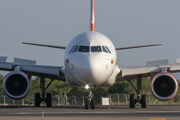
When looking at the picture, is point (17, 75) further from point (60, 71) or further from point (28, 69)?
point (60, 71)

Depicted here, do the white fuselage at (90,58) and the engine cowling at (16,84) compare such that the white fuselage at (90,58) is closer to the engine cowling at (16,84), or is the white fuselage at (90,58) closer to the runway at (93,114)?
the runway at (93,114)

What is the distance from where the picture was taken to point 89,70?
49.5 feet

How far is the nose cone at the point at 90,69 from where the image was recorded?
15116 millimetres

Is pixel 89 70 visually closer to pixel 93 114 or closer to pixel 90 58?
pixel 90 58

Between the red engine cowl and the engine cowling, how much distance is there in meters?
6.71

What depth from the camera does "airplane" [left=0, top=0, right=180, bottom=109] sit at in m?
15.6

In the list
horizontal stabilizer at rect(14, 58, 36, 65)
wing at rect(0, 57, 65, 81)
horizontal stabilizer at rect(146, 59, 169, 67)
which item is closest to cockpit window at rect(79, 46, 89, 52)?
wing at rect(0, 57, 65, 81)

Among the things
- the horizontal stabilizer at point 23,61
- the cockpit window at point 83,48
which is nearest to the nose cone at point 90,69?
the cockpit window at point 83,48

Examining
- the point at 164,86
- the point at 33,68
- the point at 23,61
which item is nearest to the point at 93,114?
the point at 164,86

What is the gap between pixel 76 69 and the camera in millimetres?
15844

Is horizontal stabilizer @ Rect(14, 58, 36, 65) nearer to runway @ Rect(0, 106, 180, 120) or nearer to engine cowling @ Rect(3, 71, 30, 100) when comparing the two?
engine cowling @ Rect(3, 71, 30, 100)

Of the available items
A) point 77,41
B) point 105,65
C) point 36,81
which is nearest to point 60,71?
point 77,41

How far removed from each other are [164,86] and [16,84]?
7.92 meters

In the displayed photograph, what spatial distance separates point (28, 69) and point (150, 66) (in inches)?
275
